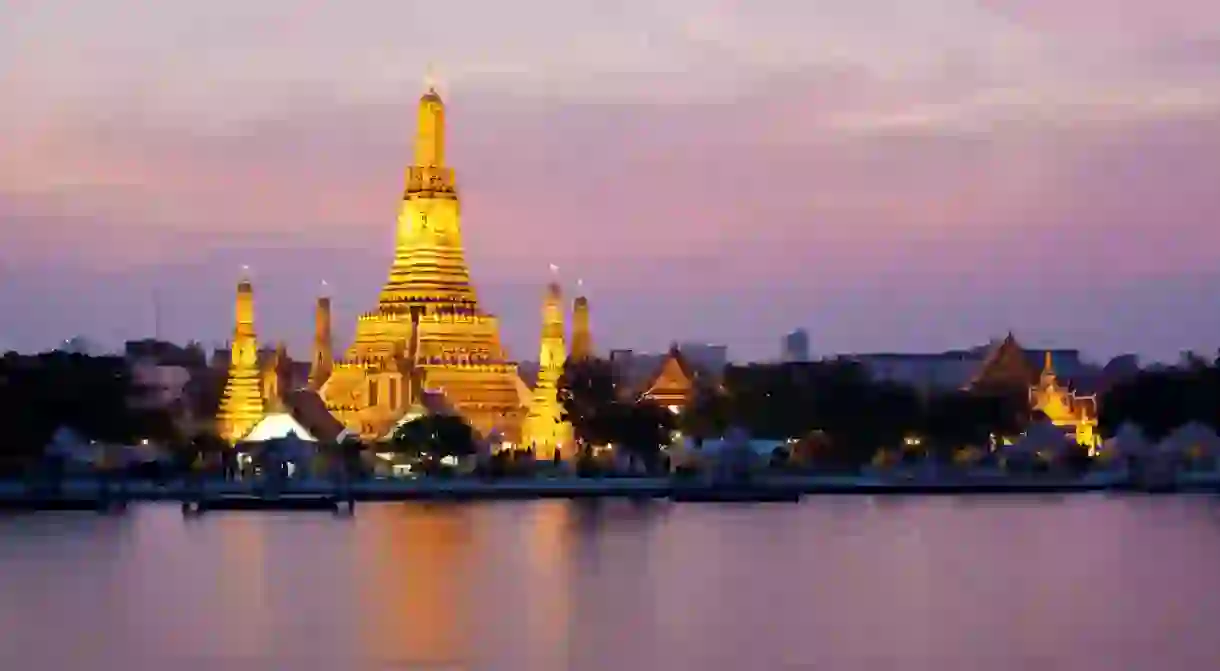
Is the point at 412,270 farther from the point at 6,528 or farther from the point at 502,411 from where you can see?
the point at 6,528

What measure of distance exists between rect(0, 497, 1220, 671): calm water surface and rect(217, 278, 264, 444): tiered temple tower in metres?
14.3

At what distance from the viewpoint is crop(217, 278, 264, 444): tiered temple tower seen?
67.2m

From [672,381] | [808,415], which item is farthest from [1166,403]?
[672,381]

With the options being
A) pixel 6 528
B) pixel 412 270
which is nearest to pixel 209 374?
pixel 412 270

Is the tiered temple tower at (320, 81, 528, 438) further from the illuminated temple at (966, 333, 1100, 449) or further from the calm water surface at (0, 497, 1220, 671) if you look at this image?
the illuminated temple at (966, 333, 1100, 449)

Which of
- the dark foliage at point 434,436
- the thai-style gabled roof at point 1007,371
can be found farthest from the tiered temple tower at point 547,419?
the thai-style gabled roof at point 1007,371

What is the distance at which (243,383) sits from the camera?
222 feet

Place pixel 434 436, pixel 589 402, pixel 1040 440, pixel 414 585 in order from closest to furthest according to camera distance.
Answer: pixel 414 585, pixel 434 436, pixel 589 402, pixel 1040 440

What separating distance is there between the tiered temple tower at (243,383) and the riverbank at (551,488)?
6.21m

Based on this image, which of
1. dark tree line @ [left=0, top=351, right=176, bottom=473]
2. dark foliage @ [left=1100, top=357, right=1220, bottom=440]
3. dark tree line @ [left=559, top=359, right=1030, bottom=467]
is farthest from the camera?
dark foliage @ [left=1100, top=357, right=1220, bottom=440]

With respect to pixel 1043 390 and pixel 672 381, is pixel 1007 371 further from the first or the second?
pixel 672 381

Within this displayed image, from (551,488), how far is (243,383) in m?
12.0

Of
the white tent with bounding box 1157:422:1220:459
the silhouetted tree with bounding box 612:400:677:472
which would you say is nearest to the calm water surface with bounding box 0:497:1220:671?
the silhouetted tree with bounding box 612:400:677:472

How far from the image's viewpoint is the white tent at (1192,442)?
70375 mm
